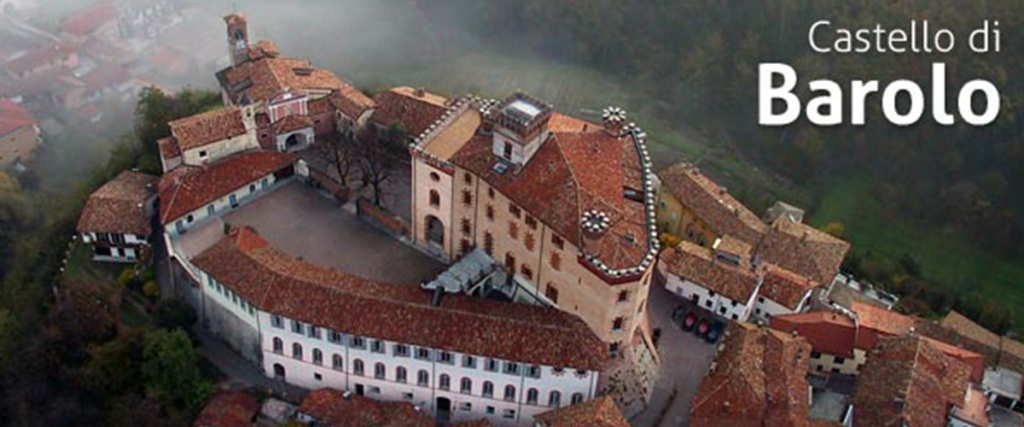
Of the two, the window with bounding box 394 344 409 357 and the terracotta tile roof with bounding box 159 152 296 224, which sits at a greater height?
the terracotta tile roof with bounding box 159 152 296 224

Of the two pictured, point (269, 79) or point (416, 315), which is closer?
point (416, 315)

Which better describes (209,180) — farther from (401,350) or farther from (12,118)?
(12,118)

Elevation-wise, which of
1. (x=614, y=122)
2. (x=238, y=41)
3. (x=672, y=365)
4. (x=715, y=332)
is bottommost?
(x=672, y=365)

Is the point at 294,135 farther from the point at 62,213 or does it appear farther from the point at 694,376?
A: the point at 694,376

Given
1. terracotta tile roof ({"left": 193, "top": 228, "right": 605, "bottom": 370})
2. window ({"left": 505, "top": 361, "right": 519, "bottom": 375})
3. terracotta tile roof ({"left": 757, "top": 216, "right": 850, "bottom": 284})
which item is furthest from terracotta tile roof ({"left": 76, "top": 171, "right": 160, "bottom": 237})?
terracotta tile roof ({"left": 757, "top": 216, "right": 850, "bottom": 284})

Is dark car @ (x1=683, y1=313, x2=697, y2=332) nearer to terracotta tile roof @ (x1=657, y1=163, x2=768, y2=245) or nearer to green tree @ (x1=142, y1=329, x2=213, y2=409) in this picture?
terracotta tile roof @ (x1=657, y1=163, x2=768, y2=245)

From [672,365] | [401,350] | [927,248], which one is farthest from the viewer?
[927,248]

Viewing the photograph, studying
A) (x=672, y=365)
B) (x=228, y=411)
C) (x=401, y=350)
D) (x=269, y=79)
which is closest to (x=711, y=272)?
(x=672, y=365)
